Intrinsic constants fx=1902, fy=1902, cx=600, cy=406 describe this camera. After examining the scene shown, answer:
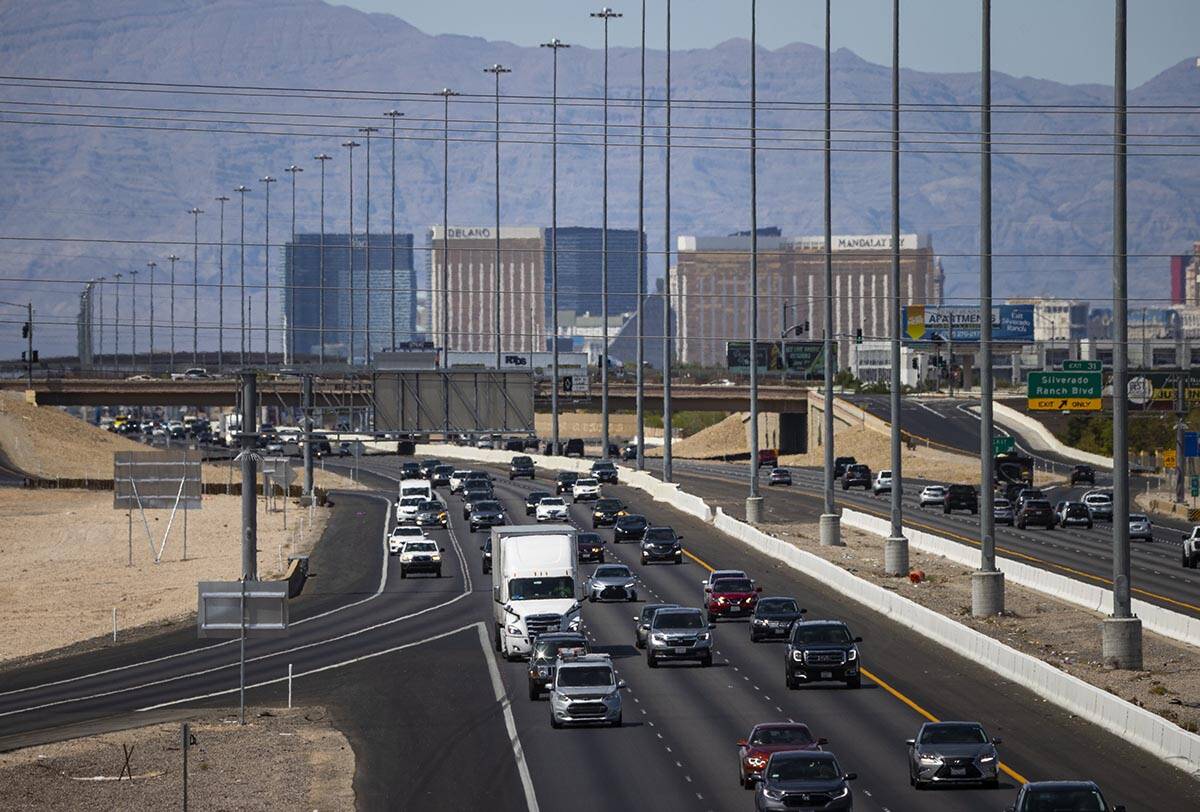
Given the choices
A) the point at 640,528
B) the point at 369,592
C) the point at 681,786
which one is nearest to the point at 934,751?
the point at 681,786

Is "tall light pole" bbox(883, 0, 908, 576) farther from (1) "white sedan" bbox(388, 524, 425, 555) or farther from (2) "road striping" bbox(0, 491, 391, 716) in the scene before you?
(1) "white sedan" bbox(388, 524, 425, 555)

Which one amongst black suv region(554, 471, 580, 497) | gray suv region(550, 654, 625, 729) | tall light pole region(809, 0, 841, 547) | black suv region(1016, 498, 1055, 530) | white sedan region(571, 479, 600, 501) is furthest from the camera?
black suv region(554, 471, 580, 497)

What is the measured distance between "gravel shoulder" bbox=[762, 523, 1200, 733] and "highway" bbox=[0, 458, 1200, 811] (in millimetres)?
2213

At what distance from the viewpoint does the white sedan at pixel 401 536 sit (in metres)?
90.7

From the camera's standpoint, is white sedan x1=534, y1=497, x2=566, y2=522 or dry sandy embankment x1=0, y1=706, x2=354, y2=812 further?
white sedan x1=534, y1=497, x2=566, y2=522

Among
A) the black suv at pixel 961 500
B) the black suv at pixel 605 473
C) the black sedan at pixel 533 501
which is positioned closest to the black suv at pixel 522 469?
the black suv at pixel 605 473

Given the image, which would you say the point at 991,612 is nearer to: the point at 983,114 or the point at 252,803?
the point at 983,114

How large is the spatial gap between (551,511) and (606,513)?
2.99 m

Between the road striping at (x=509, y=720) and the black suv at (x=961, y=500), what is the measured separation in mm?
48495

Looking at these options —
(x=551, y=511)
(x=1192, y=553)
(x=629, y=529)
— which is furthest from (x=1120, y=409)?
(x=551, y=511)

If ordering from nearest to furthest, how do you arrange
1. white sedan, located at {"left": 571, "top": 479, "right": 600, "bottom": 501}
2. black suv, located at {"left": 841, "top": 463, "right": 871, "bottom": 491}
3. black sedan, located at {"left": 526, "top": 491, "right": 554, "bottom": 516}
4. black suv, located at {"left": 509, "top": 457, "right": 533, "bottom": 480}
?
black sedan, located at {"left": 526, "top": 491, "right": 554, "bottom": 516}
white sedan, located at {"left": 571, "top": 479, "right": 600, "bottom": 501}
black suv, located at {"left": 841, "top": 463, "right": 871, "bottom": 491}
black suv, located at {"left": 509, "top": 457, "right": 533, "bottom": 480}

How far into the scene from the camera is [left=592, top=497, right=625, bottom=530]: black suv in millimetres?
97312

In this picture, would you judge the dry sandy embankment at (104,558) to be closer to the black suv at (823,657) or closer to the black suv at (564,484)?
the black suv at (564,484)

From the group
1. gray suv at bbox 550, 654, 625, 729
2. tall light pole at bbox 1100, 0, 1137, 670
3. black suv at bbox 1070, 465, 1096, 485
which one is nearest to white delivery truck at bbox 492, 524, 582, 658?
gray suv at bbox 550, 654, 625, 729
